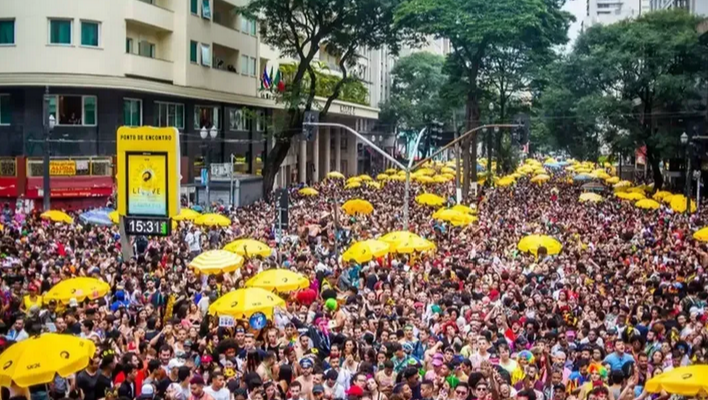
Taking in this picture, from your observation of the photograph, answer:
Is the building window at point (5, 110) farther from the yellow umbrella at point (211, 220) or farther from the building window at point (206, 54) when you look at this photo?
the yellow umbrella at point (211, 220)

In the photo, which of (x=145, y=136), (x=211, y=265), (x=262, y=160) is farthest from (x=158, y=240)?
(x=262, y=160)

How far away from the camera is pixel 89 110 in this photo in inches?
1676

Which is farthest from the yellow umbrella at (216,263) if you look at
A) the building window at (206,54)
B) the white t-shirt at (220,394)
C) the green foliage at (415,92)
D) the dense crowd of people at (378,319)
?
the green foliage at (415,92)

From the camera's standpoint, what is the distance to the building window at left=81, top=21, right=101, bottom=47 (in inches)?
1634

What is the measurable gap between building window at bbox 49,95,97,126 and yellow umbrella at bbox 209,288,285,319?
92.7 feet

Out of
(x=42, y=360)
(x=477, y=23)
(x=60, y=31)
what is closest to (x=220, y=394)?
(x=42, y=360)

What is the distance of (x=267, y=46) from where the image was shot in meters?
61.0

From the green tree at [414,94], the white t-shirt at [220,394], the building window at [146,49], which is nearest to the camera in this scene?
the white t-shirt at [220,394]

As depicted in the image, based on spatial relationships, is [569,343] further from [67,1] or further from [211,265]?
[67,1]

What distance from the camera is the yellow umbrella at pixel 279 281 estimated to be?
17703 millimetres

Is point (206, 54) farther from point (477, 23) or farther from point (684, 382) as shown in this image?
point (684, 382)

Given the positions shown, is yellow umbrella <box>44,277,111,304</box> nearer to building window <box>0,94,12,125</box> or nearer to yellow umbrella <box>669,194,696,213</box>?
yellow umbrella <box>669,194,696,213</box>

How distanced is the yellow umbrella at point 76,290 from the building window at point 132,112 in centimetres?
2770

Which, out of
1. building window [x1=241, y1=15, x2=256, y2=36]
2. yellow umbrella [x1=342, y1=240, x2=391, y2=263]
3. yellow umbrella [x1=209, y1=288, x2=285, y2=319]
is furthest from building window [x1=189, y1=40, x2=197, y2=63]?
yellow umbrella [x1=209, y1=288, x2=285, y2=319]
